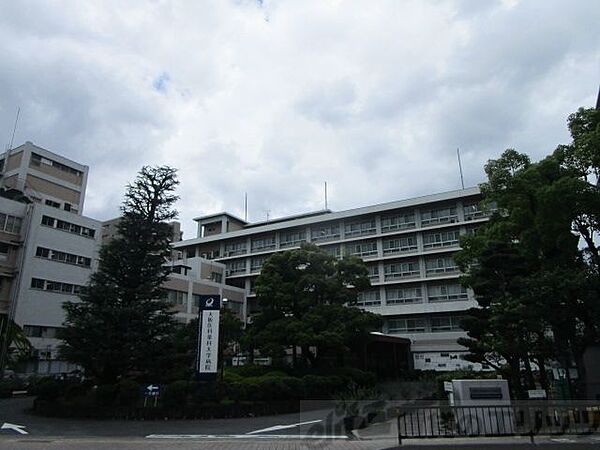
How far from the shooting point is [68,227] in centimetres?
3662

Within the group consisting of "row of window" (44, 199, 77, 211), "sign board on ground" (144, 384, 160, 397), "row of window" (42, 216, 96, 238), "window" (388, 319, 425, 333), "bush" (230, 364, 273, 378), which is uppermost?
"row of window" (44, 199, 77, 211)

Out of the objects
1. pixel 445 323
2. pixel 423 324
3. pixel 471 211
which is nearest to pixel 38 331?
pixel 423 324

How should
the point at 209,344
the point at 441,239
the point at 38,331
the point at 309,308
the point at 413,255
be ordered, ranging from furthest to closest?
the point at 413,255
the point at 441,239
the point at 38,331
the point at 309,308
the point at 209,344

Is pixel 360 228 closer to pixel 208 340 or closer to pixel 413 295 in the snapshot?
pixel 413 295

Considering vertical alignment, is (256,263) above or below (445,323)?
above

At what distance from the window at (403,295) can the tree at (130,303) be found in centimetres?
3105

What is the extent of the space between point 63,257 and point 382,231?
3090 cm

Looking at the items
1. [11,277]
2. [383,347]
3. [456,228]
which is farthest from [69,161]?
[456,228]

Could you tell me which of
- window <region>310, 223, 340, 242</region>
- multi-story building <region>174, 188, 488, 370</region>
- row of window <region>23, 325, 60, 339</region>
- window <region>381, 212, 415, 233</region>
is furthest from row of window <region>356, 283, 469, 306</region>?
row of window <region>23, 325, 60, 339</region>

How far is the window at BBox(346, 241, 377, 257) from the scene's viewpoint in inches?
1949

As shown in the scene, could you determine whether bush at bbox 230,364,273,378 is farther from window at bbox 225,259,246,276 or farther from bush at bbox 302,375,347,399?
window at bbox 225,259,246,276

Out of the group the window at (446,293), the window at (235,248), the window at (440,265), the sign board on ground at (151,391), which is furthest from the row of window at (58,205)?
the window at (446,293)

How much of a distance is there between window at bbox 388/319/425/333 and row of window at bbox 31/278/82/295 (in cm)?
2933

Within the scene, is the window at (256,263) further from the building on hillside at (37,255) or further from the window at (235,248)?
the building on hillside at (37,255)
